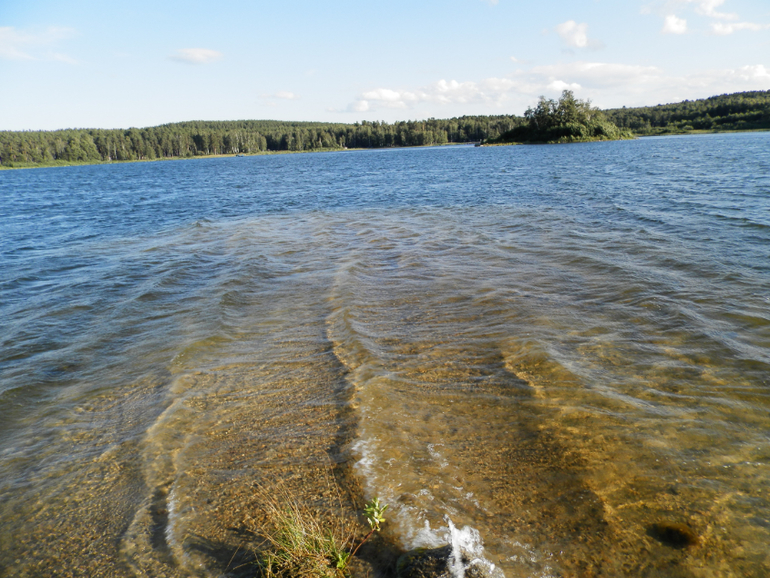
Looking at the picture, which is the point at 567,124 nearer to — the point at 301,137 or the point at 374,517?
the point at 301,137

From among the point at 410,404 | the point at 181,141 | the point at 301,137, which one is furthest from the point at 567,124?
the point at 181,141

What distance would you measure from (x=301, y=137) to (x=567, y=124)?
115 m

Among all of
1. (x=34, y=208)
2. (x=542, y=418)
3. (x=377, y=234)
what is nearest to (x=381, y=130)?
(x=34, y=208)

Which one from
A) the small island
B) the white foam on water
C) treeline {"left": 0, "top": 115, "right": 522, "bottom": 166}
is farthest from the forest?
the white foam on water

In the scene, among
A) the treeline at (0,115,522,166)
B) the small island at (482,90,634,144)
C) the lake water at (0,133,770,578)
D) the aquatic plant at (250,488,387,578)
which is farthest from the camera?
the treeline at (0,115,522,166)

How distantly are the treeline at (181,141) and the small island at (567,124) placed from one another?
41.5 metres

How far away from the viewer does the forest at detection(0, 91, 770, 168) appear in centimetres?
13512

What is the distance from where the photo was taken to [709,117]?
136000mm

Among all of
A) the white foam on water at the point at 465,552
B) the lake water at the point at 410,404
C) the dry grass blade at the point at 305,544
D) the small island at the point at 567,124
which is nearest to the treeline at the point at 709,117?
the small island at the point at 567,124

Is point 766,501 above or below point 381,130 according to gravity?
below

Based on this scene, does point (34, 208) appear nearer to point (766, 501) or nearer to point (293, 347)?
point (293, 347)

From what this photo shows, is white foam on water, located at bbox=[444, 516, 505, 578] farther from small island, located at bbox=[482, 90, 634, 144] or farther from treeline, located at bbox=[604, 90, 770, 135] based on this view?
treeline, located at bbox=[604, 90, 770, 135]

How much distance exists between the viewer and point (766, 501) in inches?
146

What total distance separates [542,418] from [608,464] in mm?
865
